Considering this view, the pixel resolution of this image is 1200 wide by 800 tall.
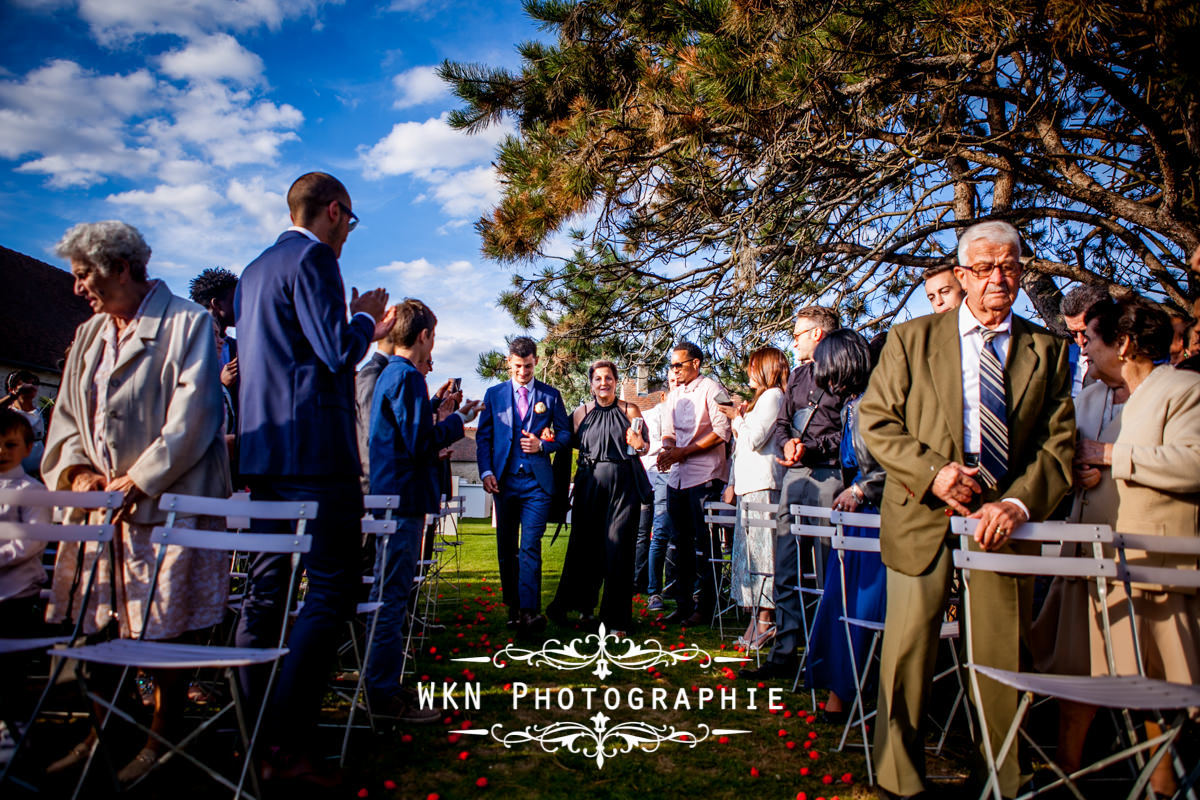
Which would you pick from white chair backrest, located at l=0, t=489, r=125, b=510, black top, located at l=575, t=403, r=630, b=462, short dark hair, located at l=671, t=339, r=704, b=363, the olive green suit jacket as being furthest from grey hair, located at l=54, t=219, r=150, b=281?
short dark hair, located at l=671, t=339, r=704, b=363

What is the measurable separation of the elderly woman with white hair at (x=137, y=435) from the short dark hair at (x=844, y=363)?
283 centimetres

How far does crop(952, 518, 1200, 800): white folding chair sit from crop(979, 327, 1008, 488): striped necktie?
212 mm

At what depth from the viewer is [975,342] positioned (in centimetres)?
254

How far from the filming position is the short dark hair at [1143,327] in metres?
2.73

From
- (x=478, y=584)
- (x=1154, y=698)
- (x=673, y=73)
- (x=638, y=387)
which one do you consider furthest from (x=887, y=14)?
(x=478, y=584)

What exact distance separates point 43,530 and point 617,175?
461cm

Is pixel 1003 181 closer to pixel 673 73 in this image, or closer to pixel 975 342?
pixel 673 73

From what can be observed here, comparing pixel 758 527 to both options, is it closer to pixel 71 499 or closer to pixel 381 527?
pixel 381 527

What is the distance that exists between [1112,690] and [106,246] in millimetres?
3544

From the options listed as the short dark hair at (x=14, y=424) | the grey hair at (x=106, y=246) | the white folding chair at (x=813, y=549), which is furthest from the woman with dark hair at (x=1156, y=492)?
the short dark hair at (x=14, y=424)

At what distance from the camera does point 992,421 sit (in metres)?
2.45

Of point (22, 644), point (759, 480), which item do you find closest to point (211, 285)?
point (22, 644)

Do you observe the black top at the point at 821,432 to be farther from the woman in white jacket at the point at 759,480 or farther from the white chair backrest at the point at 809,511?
the woman in white jacket at the point at 759,480

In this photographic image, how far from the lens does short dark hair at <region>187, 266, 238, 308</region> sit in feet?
14.3
